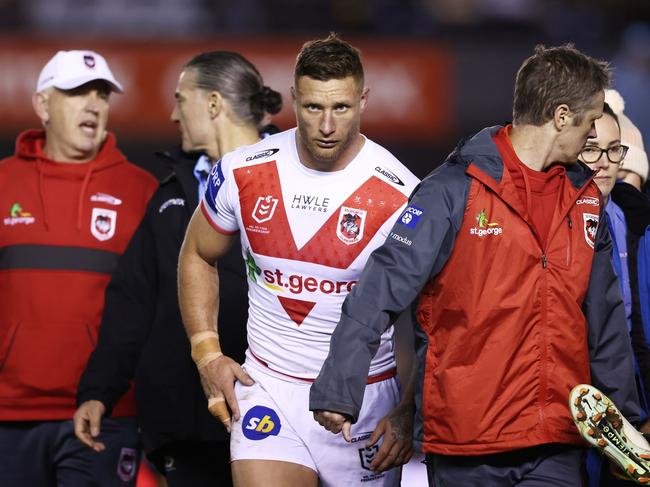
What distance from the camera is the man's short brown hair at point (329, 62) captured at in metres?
4.54

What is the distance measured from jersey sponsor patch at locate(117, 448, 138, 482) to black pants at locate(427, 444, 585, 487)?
1838 mm

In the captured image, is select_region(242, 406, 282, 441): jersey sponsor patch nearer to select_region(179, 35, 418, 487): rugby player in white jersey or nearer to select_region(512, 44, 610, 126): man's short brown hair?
select_region(179, 35, 418, 487): rugby player in white jersey

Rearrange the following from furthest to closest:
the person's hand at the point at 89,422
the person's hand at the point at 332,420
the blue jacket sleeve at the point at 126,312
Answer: the blue jacket sleeve at the point at 126,312
the person's hand at the point at 89,422
the person's hand at the point at 332,420

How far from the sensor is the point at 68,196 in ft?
19.3

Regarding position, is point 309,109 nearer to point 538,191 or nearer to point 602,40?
point 538,191

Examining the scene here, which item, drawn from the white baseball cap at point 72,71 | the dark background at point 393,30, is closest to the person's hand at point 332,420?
the white baseball cap at point 72,71

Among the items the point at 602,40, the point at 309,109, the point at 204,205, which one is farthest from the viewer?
the point at 602,40

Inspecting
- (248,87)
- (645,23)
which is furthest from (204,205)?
(645,23)

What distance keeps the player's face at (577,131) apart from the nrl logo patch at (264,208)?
96 centimetres

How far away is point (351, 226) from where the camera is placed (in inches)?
182

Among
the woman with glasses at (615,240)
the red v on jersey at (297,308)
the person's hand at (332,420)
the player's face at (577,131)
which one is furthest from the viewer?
the woman with glasses at (615,240)

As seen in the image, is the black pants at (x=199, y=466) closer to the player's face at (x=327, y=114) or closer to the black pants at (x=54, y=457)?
the black pants at (x=54, y=457)

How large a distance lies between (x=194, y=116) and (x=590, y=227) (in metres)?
1.94

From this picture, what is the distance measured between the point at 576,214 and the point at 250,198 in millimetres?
1081
